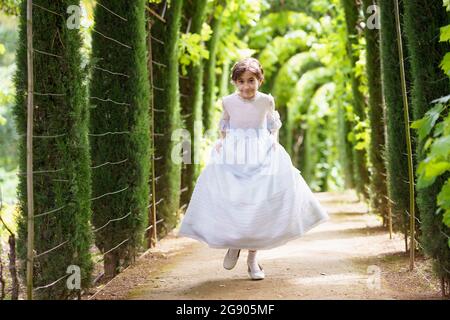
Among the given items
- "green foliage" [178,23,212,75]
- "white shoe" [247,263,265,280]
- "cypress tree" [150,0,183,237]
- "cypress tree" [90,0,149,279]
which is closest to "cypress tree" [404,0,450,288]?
"white shoe" [247,263,265,280]

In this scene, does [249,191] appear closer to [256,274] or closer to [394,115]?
[256,274]

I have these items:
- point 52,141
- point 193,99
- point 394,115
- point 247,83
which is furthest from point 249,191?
point 193,99

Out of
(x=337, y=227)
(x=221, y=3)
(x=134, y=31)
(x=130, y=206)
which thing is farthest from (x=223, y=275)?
(x=221, y=3)

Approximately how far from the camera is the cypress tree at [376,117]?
29.3ft

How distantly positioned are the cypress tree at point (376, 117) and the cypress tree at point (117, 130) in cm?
362

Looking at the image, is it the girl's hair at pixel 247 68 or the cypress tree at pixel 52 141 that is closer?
the cypress tree at pixel 52 141

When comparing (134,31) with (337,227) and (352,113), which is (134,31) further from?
(352,113)

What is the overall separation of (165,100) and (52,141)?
4.36 meters

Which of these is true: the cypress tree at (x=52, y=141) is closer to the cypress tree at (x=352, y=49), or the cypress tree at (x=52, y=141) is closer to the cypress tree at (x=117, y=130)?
the cypress tree at (x=117, y=130)

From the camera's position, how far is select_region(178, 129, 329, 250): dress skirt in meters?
5.16

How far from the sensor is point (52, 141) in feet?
15.0

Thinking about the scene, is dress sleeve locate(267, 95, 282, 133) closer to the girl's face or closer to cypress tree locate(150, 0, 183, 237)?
the girl's face

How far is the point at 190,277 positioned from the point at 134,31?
2645 millimetres

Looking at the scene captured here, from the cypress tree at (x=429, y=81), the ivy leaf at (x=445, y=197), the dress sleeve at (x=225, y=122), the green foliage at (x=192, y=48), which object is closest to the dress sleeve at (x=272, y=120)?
the dress sleeve at (x=225, y=122)
